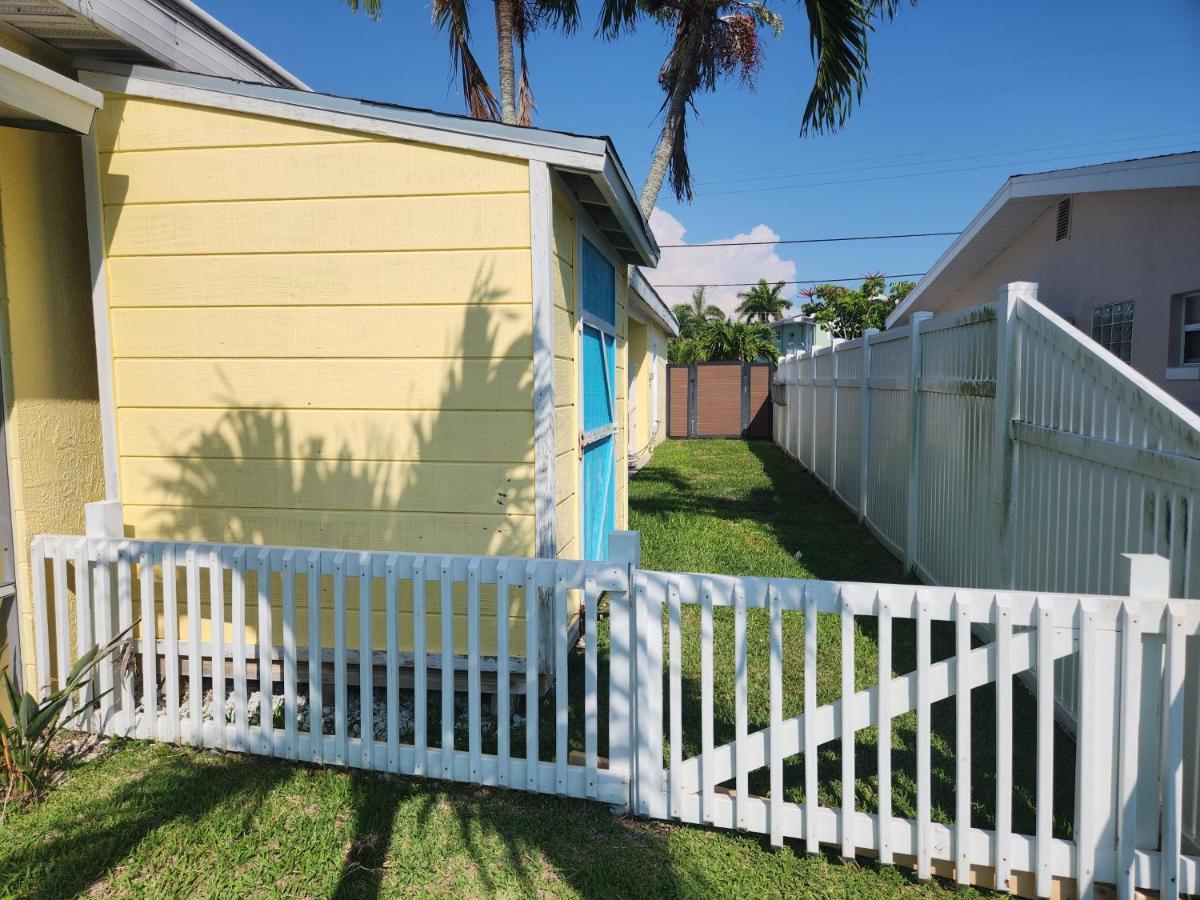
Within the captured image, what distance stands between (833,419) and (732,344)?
15.8 m

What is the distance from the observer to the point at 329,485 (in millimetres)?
3789

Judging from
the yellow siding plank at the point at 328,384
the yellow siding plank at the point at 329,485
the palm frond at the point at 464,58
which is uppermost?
the palm frond at the point at 464,58

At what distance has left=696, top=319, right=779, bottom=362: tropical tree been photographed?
26281mm

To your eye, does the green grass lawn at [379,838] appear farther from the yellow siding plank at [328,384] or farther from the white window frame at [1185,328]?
the white window frame at [1185,328]

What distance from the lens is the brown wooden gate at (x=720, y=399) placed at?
2127cm

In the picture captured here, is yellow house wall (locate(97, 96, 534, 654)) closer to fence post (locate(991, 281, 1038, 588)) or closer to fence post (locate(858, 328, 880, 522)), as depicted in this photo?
fence post (locate(991, 281, 1038, 588))

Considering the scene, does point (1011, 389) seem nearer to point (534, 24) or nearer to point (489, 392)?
point (489, 392)

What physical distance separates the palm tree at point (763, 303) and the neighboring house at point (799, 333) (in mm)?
8250

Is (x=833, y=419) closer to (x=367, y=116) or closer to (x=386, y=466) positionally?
(x=386, y=466)

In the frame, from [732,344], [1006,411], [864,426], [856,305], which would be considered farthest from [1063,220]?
[856,305]

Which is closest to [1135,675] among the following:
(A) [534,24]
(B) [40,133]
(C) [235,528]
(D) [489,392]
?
(D) [489,392]

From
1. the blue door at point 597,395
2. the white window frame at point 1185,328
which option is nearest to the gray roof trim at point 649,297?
the blue door at point 597,395

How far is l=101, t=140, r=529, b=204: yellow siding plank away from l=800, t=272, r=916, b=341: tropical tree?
31694mm

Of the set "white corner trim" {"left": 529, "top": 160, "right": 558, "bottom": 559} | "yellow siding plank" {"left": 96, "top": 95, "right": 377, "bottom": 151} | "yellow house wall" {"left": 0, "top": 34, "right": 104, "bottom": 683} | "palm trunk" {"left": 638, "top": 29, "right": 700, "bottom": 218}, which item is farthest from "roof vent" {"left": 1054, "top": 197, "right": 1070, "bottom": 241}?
"yellow house wall" {"left": 0, "top": 34, "right": 104, "bottom": 683}
